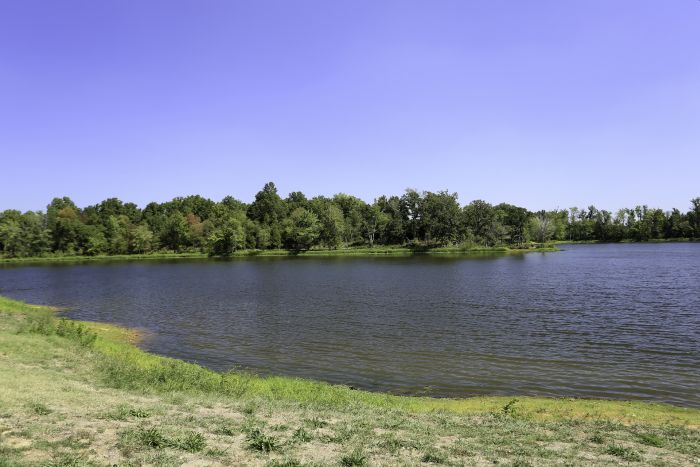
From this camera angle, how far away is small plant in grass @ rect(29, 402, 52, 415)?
1265 centimetres

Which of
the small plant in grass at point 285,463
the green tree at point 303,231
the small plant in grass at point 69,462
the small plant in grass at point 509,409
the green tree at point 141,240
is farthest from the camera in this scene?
the green tree at point 141,240

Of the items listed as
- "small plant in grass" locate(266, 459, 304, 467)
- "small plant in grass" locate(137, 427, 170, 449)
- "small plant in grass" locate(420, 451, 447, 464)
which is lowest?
"small plant in grass" locate(420, 451, 447, 464)

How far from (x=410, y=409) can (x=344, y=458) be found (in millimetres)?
8001

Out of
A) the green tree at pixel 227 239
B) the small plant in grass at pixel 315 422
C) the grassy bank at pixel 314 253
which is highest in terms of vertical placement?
the green tree at pixel 227 239

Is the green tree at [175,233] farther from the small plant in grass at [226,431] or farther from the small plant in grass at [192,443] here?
the small plant in grass at [192,443]

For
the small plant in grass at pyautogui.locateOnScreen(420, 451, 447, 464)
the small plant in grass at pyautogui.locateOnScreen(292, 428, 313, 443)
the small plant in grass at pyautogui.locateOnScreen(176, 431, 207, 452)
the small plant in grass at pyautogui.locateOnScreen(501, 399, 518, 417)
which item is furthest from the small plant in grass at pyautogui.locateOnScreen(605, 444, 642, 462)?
the small plant in grass at pyautogui.locateOnScreen(176, 431, 207, 452)

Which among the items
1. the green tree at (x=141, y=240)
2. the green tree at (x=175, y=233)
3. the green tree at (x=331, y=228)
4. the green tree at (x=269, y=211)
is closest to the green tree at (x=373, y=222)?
the green tree at (x=331, y=228)

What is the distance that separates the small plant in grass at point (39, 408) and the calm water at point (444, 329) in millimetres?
14382

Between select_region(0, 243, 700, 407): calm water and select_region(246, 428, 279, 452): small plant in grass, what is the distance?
40.9 feet

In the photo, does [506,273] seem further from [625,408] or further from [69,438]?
[69,438]

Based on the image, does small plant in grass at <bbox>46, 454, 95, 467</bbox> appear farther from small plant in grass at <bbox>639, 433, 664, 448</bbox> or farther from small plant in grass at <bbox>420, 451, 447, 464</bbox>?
small plant in grass at <bbox>639, 433, 664, 448</bbox>

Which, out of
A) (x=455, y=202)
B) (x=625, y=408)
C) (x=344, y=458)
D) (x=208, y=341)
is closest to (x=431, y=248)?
(x=455, y=202)

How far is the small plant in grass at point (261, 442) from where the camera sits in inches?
441

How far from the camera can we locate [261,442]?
1142 centimetres
